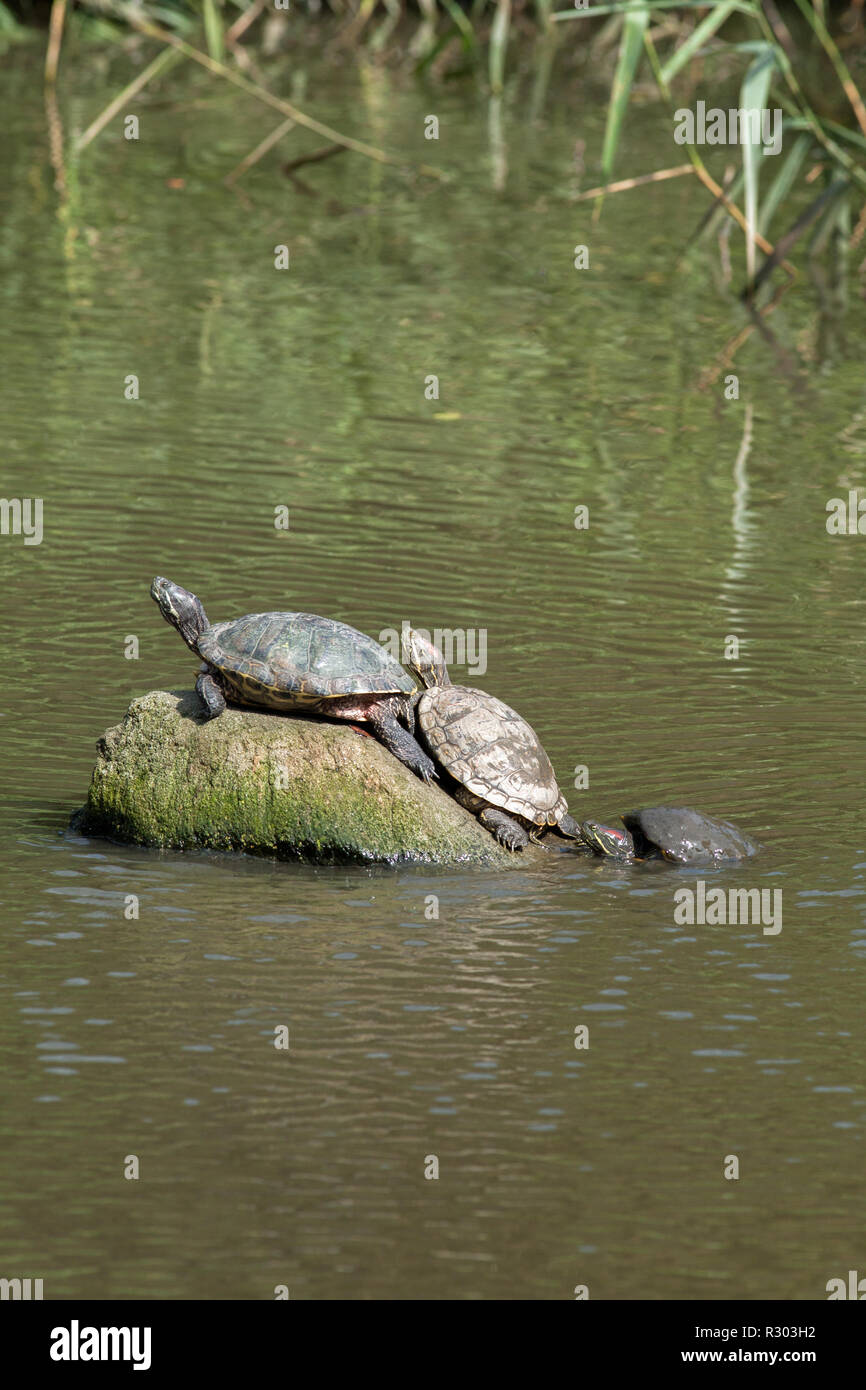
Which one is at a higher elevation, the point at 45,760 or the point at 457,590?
the point at 457,590

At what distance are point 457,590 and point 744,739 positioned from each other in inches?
98.9

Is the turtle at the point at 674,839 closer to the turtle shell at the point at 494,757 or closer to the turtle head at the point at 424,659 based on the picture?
the turtle shell at the point at 494,757

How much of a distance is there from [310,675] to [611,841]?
142 cm

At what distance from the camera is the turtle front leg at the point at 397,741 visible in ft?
27.1

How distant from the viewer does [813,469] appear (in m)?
14.1

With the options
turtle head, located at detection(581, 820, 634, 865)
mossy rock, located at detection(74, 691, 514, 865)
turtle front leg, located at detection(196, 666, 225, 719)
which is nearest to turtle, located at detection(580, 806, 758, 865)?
turtle head, located at detection(581, 820, 634, 865)

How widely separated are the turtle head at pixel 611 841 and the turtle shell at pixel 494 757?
0.62 feet

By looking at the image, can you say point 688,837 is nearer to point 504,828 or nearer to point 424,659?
point 504,828

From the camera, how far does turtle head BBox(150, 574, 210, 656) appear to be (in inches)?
335

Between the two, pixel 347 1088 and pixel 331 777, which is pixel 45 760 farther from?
pixel 347 1088

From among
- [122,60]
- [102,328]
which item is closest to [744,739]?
[102,328]

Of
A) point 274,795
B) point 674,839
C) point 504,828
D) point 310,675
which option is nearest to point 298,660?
point 310,675

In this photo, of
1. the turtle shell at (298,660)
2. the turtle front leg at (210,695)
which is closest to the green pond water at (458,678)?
the turtle front leg at (210,695)

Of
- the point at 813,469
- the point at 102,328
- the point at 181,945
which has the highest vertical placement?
the point at 102,328
